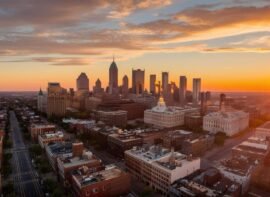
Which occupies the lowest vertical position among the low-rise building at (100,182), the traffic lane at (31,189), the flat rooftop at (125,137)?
the traffic lane at (31,189)

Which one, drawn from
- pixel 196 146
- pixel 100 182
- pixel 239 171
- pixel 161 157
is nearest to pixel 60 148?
pixel 100 182

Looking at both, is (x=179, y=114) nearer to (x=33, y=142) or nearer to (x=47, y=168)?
(x=33, y=142)

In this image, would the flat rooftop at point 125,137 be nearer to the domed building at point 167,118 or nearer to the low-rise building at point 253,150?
the low-rise building at point 253,150

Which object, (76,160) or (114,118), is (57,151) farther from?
(114,118)

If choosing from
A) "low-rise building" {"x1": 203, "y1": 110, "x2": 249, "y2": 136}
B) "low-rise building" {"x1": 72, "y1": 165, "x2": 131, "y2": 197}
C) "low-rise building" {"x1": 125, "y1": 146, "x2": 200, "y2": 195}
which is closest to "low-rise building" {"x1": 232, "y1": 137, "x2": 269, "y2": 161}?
"low-rise building" {"x1": 125, "y1": 146, "x2": 200, "y2": 195}

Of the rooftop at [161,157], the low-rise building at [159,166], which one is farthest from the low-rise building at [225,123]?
the low-rise building at [159,166]
